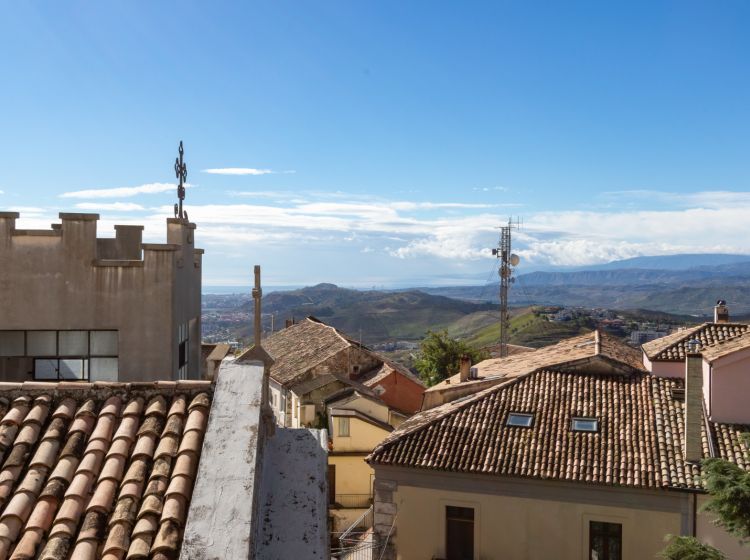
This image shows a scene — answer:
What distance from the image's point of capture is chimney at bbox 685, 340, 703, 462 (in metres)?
16.8

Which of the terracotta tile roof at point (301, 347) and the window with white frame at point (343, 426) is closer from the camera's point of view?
the window with white frame at point (343, 426)

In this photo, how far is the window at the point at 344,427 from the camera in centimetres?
2897

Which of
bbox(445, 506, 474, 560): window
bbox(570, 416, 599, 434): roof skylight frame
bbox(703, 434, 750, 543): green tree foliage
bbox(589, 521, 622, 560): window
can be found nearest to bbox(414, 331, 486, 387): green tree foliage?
bbox(570, 416, 599, 434): roof skylight frame

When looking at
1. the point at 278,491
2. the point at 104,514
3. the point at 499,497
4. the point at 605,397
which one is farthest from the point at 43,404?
the point at 605,397

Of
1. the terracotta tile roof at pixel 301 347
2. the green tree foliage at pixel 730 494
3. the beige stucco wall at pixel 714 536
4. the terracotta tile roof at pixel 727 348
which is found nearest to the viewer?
the green tree foliage at pixel 730 494

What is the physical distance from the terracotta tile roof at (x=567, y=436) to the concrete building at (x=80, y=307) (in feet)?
29.1

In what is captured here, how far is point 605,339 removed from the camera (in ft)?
97.1

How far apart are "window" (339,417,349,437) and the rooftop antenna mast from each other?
42.6 feet

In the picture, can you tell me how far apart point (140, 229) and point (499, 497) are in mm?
11232

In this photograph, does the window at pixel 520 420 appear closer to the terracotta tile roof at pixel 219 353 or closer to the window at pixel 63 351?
the terracotta tile roof at pixel 219 353

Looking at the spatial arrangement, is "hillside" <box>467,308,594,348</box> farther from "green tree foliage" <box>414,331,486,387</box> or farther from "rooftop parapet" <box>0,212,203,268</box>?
"rooftop parapet" <box>0,212,203,268</box>

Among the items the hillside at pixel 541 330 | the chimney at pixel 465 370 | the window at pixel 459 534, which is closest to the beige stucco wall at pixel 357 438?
the chimney at pixel 465 370

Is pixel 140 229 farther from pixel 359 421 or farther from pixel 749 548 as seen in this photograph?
pixel 359 421

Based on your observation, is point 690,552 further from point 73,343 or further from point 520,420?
point 73,343
